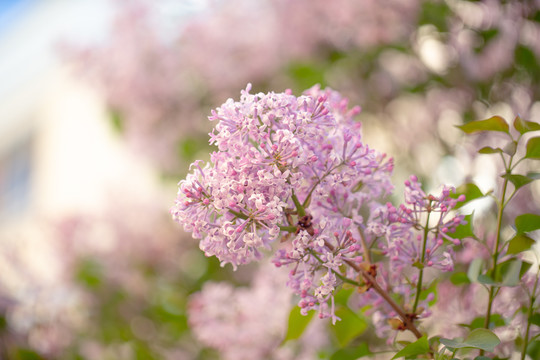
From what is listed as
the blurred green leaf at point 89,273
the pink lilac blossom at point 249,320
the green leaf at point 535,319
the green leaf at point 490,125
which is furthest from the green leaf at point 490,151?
the blurred green leaf at point 89,273

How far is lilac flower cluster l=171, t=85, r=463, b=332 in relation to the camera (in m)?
0.39

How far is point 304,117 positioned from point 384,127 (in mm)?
943

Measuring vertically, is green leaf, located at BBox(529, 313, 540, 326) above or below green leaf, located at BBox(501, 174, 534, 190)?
below

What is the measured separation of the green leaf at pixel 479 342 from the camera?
0.36 metres

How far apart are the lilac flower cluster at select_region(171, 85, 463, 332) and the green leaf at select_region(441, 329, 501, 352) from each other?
5cm

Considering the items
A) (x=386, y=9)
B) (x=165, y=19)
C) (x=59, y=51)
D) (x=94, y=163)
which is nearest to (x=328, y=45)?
(x=386, y=9)

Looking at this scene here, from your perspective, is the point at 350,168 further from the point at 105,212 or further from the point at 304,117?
the point at 105,212

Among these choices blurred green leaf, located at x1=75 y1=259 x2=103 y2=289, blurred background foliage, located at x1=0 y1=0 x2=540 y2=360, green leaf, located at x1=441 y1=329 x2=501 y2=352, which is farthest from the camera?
blurred green leaf, located at x1=75 y1=259 x2=103 y2=289

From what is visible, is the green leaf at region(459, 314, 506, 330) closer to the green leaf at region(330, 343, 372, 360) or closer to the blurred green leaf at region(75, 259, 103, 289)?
the green leaf at region(330, 343, 372, 360)

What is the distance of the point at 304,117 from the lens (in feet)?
1.34

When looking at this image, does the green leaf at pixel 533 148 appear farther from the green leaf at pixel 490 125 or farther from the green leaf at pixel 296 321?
the green leaf at pixel 296 321

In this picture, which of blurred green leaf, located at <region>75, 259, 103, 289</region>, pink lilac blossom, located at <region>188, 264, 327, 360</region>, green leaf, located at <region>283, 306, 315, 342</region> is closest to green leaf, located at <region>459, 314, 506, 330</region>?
green leaf, located at <region>283, 306, 315, 342</region>

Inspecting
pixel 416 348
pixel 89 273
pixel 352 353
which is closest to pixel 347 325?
pixel 352 353

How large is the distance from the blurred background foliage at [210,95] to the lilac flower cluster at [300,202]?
0.51 metres
